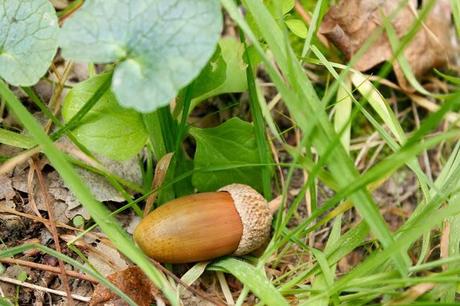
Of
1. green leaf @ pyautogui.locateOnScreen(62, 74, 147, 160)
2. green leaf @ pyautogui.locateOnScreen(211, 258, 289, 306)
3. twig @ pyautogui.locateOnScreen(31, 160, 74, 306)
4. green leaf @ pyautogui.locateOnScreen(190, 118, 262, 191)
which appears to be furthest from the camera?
green leaf @ pyautogui.locateOnScreen(190, 118, 262, 191)

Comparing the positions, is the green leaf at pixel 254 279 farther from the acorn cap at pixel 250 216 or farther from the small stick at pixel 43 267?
the small stick at pixel 43 267

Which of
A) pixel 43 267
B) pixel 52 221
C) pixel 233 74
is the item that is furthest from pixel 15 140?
pixel 233 74

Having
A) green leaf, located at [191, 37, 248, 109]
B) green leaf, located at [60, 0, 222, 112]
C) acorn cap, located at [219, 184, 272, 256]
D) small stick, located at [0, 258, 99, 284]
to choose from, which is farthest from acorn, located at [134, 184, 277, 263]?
green leaf, located at [60, 0, 222, 112]

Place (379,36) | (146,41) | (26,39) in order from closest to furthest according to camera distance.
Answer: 1. (146,41)
2. (26,39)
3. (379,36)

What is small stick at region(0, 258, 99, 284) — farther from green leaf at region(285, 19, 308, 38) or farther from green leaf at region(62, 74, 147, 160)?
green leaf at region(285, 19, 308, 38)

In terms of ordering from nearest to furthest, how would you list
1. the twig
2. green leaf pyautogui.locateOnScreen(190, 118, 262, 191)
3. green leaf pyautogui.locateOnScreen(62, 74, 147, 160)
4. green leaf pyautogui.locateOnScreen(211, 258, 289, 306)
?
1. green leaf pyautogui.locateOnScreen(211, 258, 289, 306)
2. the twig
3. green leaf pyautogui.locateOnScreen(62, 74, 147, 160)
4. green leaf pyautogui.locateOnScreen(190, 118, 262, 191)

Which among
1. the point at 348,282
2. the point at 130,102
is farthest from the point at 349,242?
the point at 130,102

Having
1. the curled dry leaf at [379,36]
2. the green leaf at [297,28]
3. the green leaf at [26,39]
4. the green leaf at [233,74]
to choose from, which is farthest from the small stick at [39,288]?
the curled dry leaf at [379,36]

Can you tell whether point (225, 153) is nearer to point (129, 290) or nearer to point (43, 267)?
point (129, 290)
